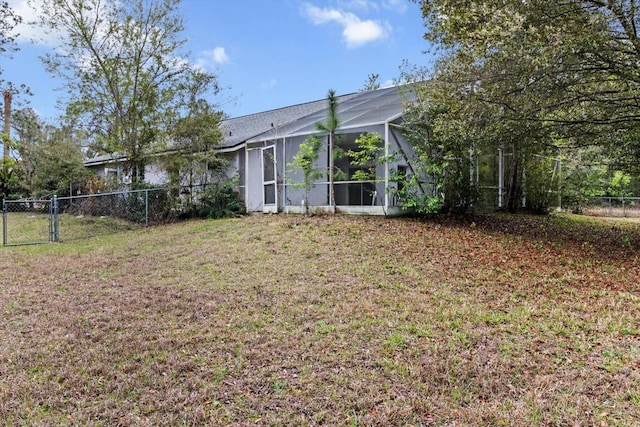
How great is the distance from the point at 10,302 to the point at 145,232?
572 centimetres

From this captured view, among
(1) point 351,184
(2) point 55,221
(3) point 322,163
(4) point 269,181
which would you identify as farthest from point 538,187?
(2) point 55,221

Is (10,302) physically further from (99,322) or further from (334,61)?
(334,61)

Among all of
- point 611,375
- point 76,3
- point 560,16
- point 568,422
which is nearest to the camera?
point 568,422

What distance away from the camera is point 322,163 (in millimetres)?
10969

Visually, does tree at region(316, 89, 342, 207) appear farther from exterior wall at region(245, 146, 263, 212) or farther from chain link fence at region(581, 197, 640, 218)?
chain link fence at region(581, 197, 640, 218)

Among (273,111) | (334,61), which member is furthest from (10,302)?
(334,61)

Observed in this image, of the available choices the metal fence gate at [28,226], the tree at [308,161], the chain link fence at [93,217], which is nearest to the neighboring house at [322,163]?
the tree at [308,161]

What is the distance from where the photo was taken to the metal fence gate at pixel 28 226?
9.98 m

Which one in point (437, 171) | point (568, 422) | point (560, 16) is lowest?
point (568, 422)

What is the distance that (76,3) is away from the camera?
1289 cm

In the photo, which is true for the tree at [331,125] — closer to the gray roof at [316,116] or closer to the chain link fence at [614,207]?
the gray roof at [316,116]

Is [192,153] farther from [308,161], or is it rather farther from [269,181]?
[308,161]

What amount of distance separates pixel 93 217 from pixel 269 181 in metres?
6.48

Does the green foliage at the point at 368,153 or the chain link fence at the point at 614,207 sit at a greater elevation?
the green foliage at the point at 368,153
